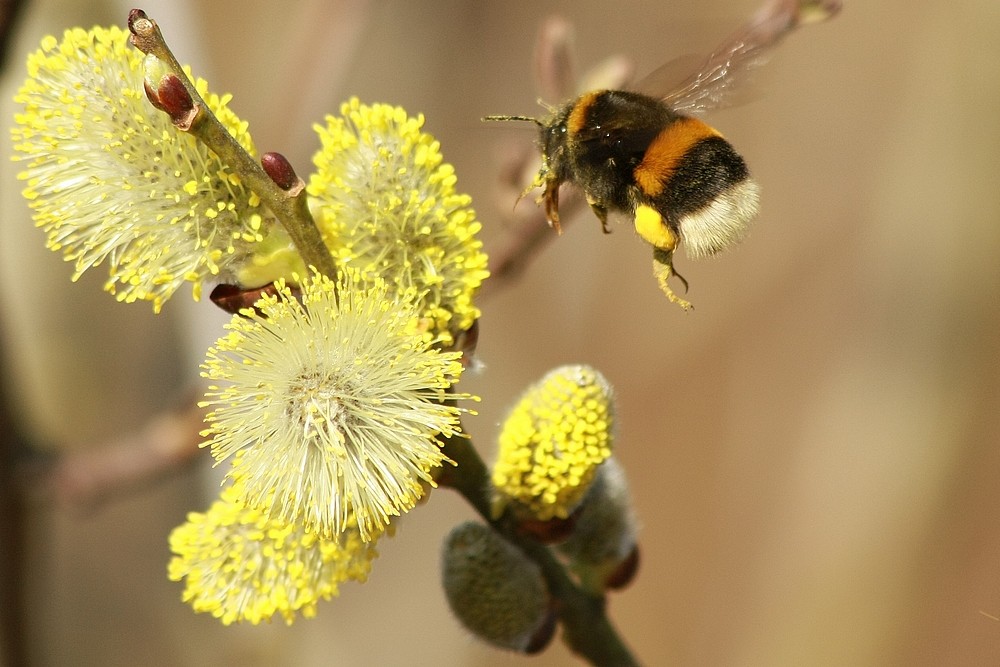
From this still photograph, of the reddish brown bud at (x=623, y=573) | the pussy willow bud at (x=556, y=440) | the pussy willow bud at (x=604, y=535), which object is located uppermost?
the pussy willow bud at (x=556, y=440)

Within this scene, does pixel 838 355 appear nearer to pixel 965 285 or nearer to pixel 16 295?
pixel 965 285

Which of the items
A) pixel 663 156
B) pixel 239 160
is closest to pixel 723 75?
pixel 663 156

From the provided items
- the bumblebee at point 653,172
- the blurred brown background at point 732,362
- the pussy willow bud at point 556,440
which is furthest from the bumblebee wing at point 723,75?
the blurred brown background at point 732,362

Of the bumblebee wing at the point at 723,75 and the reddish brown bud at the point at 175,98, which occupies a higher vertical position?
the reddish brown bud at the point at 175,98

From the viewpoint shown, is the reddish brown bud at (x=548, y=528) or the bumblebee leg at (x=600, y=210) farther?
the bumblebee leg at (x=600, y=210)

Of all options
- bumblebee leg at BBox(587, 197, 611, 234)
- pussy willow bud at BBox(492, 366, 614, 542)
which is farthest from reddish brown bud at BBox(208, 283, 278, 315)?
bumblebee leg at BBox(587, 197, 611, 234)

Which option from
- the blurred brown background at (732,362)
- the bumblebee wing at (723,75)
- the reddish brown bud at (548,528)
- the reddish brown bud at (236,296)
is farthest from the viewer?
the blurred brown background at (732,362)

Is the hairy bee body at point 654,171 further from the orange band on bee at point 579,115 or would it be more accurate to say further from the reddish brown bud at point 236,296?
the reddish brown bud at point 236,296
